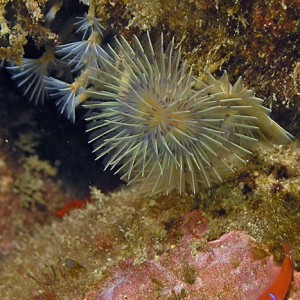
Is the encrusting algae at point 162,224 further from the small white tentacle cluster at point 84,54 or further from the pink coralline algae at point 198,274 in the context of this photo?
the small white tentacle cluster at point 84,54

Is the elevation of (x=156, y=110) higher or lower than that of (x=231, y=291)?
higher

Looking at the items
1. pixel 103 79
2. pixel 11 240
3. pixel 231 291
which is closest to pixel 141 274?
pixel 231 291

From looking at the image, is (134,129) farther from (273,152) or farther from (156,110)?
(273,152)

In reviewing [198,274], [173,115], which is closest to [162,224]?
[198,274]

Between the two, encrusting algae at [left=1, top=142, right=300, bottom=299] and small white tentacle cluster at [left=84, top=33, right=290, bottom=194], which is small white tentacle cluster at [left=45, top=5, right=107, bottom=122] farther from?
encrusting algae at [left=1, top=142, right=300, bottom=299]

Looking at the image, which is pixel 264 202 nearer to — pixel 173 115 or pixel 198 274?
pixel 198 274

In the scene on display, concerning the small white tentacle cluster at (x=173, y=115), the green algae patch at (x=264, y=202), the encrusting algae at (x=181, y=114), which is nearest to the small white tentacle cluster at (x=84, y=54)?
the encrusting algae at (x=181, y=114)
